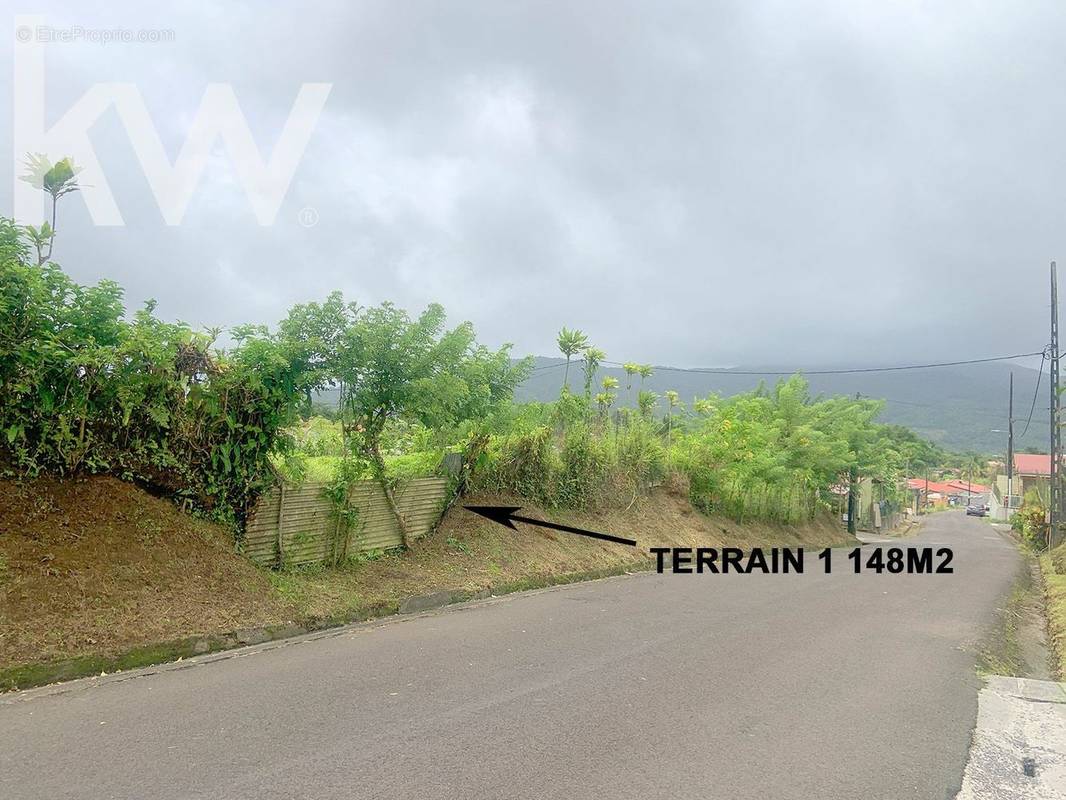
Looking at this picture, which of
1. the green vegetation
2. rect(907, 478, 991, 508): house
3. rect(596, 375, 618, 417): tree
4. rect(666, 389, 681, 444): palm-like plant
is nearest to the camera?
the green vegetation

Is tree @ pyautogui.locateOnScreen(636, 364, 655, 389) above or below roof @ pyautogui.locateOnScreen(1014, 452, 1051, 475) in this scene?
above

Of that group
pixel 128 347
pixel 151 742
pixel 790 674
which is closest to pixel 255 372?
pixel 128 347

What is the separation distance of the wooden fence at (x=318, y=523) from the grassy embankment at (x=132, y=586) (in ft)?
0.91

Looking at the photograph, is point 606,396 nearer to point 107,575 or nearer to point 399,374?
point 399,374

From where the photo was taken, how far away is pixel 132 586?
25.0 feet

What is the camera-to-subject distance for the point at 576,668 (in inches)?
295

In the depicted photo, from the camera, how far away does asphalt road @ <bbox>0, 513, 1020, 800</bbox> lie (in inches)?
185

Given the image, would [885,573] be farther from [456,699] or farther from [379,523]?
[456,699]

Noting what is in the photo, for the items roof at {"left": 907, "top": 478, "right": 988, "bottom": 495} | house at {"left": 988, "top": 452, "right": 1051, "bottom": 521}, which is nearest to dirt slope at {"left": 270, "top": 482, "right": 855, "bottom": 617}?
house at {"left": 988, "top": 452, "right": 1051, "bottom": 521}

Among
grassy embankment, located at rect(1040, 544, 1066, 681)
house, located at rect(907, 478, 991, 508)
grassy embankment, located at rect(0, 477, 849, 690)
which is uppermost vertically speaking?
grassy embankment, located at rect(0, 477, 849, 690)

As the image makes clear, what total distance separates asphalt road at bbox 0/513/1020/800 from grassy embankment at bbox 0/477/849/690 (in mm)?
456

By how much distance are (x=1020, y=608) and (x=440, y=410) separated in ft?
41.1

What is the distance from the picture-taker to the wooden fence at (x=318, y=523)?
977 centimetres

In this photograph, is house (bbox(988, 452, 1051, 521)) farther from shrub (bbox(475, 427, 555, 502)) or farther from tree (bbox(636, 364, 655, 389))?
shrub (bbox(475, 427, 555, 502))
